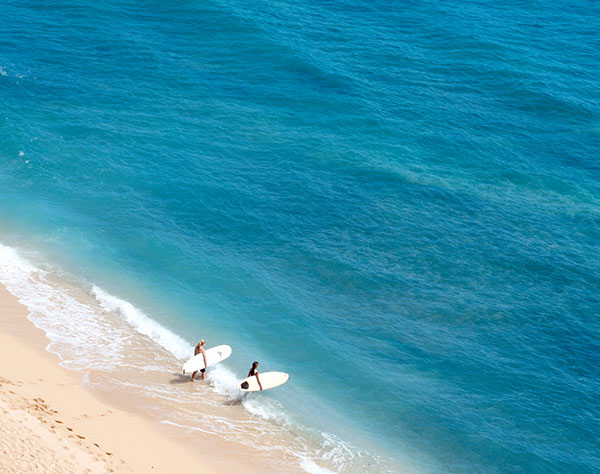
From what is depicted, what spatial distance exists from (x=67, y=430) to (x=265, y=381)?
921 cm

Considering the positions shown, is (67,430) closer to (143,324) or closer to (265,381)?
(265,381)

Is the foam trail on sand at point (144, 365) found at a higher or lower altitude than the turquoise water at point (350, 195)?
lower

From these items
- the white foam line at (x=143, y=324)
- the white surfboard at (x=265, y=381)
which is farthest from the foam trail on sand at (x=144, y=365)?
the white surfboard at (x=265, y=381)

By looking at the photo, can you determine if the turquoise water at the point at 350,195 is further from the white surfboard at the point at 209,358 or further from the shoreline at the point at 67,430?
the shoreline at the point at 67,430

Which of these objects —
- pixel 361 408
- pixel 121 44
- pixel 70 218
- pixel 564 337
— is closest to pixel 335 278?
pixel 361 408

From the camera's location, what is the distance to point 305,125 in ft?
173

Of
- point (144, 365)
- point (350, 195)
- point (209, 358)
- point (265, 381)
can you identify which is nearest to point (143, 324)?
point (144, 365)

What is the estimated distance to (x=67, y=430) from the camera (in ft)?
81.4

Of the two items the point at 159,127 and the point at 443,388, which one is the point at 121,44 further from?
the point at 443,388

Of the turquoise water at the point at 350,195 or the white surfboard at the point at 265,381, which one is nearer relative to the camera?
the white surfboard at the point at 265,381

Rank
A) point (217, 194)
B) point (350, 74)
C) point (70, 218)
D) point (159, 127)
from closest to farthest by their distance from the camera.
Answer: point (70, 218)
point (217, 194)
point (159, 127)
point (350, 74)

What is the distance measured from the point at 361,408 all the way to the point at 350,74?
118 feet

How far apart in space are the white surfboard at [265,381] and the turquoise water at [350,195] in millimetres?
708

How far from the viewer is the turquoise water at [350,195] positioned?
1262 inches
